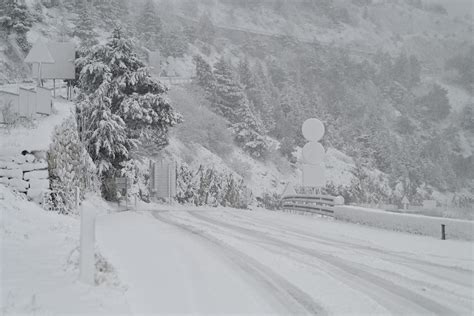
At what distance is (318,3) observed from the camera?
110375mm

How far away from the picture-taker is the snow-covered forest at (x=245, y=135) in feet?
25.2

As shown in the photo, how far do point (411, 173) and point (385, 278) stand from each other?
58.1 m

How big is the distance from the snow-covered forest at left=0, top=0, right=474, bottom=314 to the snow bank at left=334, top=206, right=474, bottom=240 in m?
0.06

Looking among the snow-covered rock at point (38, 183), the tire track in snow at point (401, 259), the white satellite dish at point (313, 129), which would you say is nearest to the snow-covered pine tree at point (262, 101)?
the white satellite dish at point (313, 129)

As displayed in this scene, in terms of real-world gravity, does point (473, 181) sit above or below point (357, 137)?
below

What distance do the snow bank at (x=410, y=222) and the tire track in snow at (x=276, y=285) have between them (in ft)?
19.2

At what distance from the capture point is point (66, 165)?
45.6 feet

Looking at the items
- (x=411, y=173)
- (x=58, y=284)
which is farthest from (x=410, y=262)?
(x=411, y=173)

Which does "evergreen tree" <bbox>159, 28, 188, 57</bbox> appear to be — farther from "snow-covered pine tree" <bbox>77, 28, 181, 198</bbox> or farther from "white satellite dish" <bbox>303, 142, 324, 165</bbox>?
Answer: "white satellite dish" <bbox>303, 142, 324, 165</bbox>

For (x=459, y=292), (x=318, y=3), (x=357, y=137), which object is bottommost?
(x=459, y=292)

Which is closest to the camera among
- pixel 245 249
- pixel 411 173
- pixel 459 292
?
pixel 459 292

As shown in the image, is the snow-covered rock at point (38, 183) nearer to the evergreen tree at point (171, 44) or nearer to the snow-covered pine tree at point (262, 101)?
the snow-covered pine tree at point (262, 101)

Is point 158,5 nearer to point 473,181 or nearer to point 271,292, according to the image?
point 473,181

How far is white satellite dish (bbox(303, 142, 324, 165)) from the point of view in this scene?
795 inches
